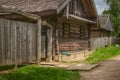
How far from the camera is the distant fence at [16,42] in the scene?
1029 cm

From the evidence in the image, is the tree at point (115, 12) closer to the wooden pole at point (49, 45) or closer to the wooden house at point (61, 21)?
the wooden house at point (61, 21)

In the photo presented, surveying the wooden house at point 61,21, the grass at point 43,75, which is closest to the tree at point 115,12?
the wooden house at point 61,21

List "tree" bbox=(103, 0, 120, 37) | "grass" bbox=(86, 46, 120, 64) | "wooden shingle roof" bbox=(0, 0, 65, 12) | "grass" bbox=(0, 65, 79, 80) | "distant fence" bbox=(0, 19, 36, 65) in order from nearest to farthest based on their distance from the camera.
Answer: "grass" bbox=(0, 65, 79, 80) < "distant fence" bbox=(0, 19, 36, 65) < "wooden shingle roof" bbox=(0, 0, 65, 12) < "grass" bbox=(86, 46, 120, 64) < "tree" bbox=(103, 0, 120, 37)

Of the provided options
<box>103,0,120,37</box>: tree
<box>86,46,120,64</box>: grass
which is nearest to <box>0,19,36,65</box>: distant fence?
<box>86,46,120,64</box>: grass

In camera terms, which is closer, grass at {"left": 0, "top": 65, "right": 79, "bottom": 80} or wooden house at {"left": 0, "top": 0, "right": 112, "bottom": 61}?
grass at {"left": 0, "top": 65, "right": 79, "bottom": 80}

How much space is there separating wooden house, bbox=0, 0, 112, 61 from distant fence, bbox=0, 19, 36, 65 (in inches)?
76.2

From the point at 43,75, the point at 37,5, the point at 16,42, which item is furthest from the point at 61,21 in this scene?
the point at 43,75

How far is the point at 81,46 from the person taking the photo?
21016 millimetres

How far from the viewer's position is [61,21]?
1675 cm

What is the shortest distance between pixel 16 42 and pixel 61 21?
6.13 meters

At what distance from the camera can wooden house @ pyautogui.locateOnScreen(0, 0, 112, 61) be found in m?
14.5

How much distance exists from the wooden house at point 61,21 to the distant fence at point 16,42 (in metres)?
1.94

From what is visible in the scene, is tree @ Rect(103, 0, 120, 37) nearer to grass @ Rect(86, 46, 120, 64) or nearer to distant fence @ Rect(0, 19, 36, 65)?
grass @ Rect(86, 46, 120, 64)

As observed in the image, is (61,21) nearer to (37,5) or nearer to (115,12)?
(37,5)
